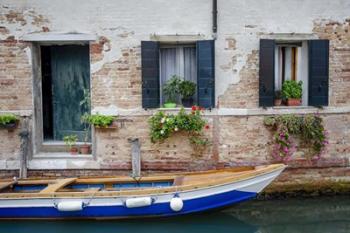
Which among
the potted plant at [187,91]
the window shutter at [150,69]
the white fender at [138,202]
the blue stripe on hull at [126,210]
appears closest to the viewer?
the white fender at [138,202]

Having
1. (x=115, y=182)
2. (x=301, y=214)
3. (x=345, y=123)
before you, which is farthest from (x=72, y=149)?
(x=345, y=123)

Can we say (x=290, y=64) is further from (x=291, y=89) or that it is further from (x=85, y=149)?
(x=85, y=149)

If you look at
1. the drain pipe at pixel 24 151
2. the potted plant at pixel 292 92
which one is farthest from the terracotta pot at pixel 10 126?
the potted plant at pixel 292 92

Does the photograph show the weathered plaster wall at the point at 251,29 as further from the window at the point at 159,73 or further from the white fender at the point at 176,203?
the white fender at the point at 176,203

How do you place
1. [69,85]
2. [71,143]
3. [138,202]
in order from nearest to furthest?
[138,202], [71,143], [69,85]

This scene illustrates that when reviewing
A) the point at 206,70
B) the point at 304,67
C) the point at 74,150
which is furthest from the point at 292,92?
the point at 74,150

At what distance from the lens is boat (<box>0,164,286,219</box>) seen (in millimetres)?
7574

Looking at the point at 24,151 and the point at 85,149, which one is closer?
the point at 24,151

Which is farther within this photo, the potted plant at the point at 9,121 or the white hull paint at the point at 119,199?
the potted plant at the point at 9,121

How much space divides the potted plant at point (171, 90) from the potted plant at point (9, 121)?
2667mm

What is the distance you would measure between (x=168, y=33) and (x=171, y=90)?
1021 millimetres

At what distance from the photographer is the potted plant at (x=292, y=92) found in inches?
356

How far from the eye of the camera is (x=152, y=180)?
8320mm

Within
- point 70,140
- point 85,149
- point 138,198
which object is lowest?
point 138,198
